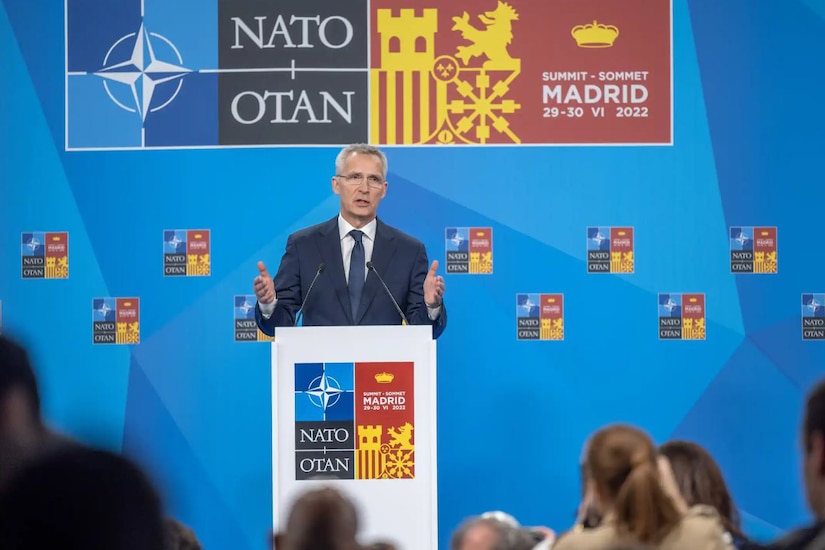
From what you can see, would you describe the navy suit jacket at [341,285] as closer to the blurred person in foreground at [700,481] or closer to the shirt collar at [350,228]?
the shirt collar at [350,228]

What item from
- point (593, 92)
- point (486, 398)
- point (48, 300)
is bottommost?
point (486, 398)

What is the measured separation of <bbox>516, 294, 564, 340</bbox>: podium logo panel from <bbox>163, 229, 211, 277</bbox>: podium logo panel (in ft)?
6.35

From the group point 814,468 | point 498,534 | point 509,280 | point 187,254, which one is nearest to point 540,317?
point 509,280

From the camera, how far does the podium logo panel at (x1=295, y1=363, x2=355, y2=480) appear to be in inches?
187

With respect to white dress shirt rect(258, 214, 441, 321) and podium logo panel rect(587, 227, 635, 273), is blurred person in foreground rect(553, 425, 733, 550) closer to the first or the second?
white dress shirt rect(258, 214, 441, 321)

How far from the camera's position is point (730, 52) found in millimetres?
6914

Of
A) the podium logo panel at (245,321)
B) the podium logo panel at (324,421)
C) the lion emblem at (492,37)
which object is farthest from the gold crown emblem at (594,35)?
the podium logo panel at (324,421)

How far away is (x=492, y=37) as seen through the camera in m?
6.91

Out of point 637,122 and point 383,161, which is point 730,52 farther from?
point 383,161

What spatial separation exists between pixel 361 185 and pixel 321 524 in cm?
373

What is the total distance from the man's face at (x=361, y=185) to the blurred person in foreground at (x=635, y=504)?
2808mm

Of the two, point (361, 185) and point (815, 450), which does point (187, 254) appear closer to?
point (361, 185)

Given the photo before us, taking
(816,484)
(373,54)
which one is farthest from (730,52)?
(816,484)

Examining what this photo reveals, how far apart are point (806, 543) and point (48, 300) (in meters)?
5.84
